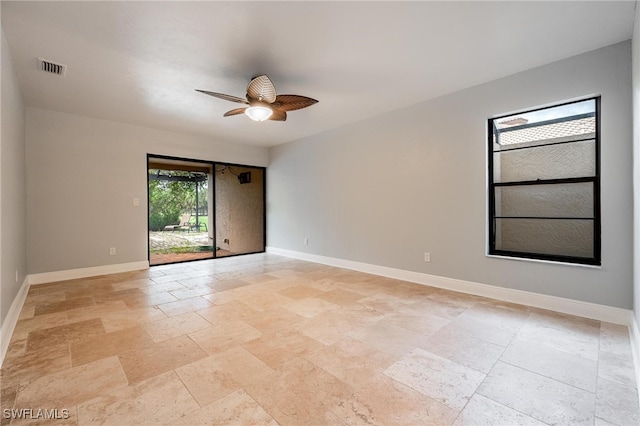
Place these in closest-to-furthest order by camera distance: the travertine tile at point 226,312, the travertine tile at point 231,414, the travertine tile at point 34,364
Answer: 1. the travertine tile at point 231,414
2. the travertine tile at point 34,364
3. the travertine tile at point 226,312

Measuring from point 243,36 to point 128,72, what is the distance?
5.21 feet

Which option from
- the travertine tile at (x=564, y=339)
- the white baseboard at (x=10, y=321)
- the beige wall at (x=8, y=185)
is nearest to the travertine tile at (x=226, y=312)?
the white baseboard at (x=10, y=321)

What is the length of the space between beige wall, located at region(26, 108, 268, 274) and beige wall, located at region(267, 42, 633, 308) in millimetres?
2987

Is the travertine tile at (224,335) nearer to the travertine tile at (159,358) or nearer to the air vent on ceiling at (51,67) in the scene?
the travertine tile at (159,358)

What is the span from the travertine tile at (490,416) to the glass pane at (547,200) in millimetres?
2561

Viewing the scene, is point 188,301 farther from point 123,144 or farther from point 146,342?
point 123,144

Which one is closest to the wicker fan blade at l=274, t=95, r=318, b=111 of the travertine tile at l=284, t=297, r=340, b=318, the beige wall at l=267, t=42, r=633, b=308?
the beige wall at l=267, t=42, r=633, b=308

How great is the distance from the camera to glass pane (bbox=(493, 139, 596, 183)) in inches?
119

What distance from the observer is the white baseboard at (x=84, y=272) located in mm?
4266

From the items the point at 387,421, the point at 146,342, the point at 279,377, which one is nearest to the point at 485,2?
the point at 387,421

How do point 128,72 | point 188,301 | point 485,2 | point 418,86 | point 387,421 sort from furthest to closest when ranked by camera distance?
1. point 418,86
2. point 188,301
3. point 128,72
4. point 485,2
5. point 387,421

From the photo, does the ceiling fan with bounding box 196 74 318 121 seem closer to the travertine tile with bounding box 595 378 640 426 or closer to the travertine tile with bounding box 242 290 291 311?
the travertine tile with bounding box 242 290 291 311

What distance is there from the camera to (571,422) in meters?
1.47

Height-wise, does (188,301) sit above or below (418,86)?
below
